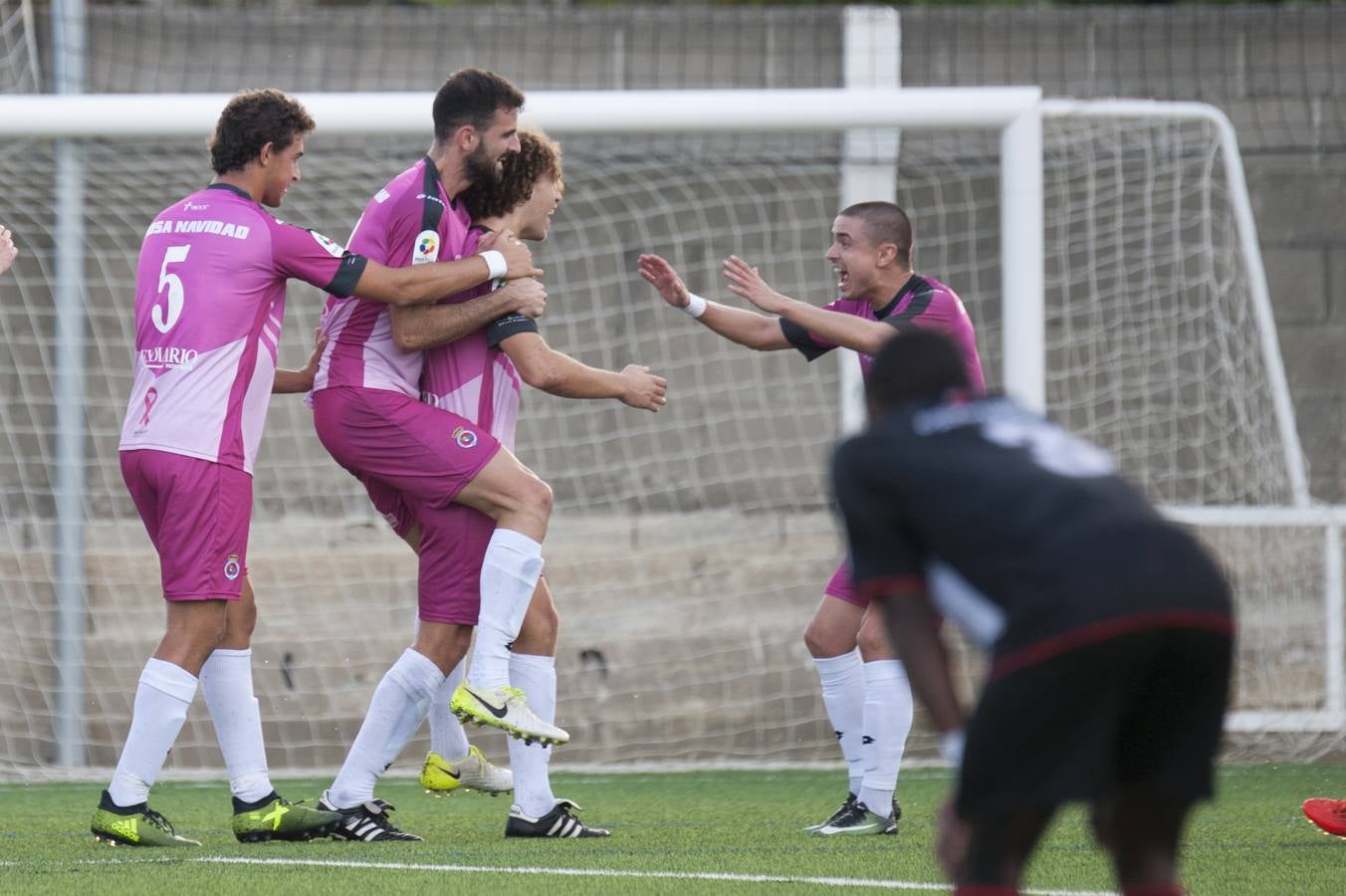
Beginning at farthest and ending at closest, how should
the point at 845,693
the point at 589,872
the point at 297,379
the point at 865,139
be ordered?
the point at 865,139
the point at 845,693
the point at 297,379
the point at 589,872

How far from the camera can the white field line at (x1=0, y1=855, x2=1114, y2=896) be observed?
12.9 ft

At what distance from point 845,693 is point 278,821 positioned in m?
1.78

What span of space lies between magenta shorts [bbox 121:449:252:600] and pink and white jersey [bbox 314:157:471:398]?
0.48 metres

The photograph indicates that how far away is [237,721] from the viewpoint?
4.77 meters

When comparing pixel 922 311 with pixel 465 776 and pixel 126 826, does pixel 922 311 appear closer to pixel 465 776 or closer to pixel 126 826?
pixel 465 776

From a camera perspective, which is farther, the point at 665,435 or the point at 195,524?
the point at 665,435

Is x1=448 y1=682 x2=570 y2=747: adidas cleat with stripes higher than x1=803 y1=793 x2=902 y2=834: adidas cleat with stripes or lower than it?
higher

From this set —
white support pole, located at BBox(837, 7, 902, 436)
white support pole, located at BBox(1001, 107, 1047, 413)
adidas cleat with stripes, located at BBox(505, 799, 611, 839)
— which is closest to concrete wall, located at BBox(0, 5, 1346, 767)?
white support pole, located at BBox(837, 7, 902, 436)

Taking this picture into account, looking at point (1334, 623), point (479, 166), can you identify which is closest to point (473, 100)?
point (479, 166)

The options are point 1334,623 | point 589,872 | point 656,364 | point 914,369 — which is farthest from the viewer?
point 656,364

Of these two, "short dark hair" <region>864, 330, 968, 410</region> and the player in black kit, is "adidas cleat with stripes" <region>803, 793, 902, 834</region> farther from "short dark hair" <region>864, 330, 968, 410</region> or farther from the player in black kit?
"short dark hair" <region>864, 330, 968, 410</region>

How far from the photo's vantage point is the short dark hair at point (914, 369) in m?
2.53

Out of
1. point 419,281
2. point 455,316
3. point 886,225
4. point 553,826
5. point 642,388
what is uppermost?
point 886,225

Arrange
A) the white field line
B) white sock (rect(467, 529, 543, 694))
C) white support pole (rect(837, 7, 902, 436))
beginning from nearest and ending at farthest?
the white field line < white sock (rect(467, 529, 543, 694)) < white support pole (rect(837, 7, 902, 436))
